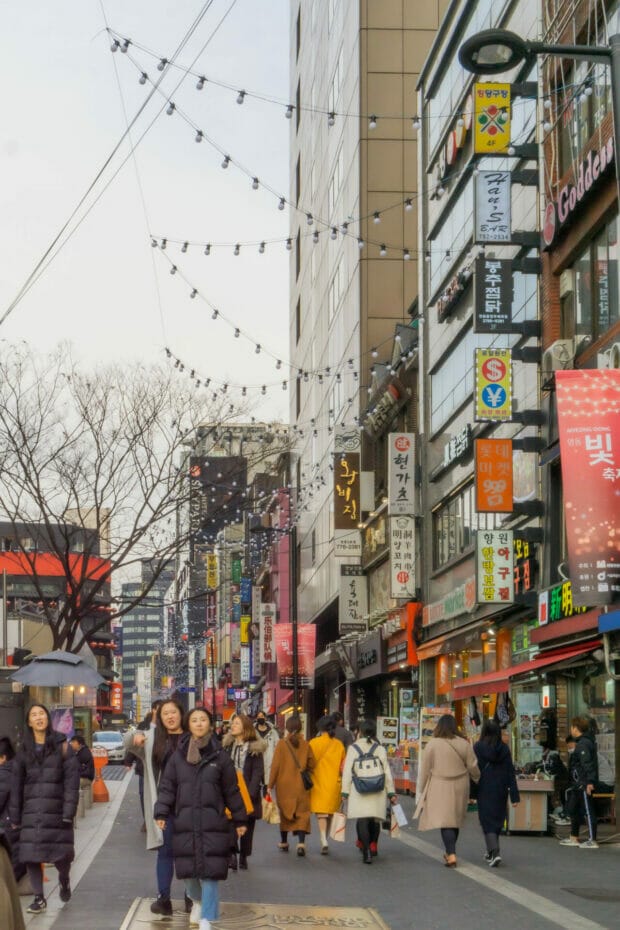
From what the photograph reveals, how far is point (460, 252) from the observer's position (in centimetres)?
3234

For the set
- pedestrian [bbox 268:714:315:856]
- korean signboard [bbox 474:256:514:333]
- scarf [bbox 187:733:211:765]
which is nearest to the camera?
scarf [bbox 187:733:211:765]

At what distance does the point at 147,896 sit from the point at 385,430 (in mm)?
30195

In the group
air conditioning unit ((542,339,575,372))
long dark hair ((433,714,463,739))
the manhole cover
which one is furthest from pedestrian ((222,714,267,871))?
air conditioning unit ((542,339,575,372))

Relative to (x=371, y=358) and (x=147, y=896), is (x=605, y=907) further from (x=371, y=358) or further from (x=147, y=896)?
(x=371, y=358)

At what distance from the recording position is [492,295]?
83.1 feet

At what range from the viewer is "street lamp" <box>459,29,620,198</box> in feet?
31.8

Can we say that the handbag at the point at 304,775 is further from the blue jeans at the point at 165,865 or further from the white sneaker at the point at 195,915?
the white sneaker at the point at 195,915

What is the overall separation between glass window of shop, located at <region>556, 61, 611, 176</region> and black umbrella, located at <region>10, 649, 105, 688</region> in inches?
478

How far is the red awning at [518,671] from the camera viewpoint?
2044 centimetres

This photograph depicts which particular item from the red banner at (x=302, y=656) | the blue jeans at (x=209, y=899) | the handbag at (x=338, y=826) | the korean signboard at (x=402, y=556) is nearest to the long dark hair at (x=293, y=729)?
the handbag at (x=338, y=826)

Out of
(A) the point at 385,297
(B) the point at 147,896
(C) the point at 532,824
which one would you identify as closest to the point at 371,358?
(A) the point at 385,297

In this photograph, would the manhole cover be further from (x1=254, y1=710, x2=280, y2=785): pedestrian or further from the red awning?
the red awning

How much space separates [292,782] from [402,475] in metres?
20.2

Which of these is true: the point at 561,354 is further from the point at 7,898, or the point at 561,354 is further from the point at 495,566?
the point at 7,898
